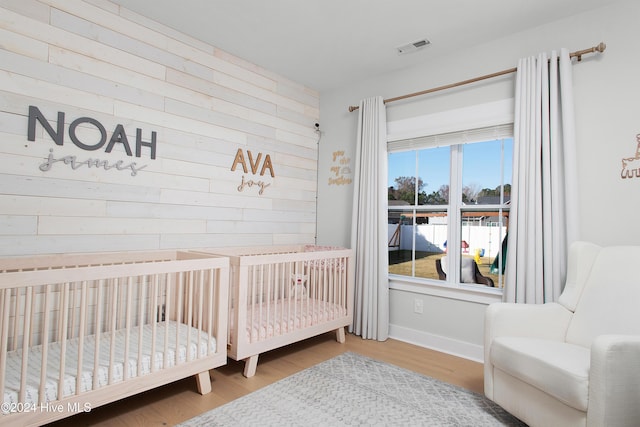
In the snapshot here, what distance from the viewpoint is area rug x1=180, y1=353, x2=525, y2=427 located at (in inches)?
71.2

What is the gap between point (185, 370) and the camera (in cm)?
195

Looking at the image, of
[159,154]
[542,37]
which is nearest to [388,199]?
[542,37]

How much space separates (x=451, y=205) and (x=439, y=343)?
1118 millimetres

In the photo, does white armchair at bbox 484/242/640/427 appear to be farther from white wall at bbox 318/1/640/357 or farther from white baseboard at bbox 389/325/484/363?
white baseboard at bbox 389/325/484/363

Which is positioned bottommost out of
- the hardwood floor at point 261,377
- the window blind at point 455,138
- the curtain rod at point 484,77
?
the hardwood floor at point 261,377

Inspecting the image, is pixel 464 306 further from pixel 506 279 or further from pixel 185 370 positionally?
pixel 185 370

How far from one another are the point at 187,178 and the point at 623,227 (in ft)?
9.38

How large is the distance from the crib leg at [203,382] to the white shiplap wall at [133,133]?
0.95 m

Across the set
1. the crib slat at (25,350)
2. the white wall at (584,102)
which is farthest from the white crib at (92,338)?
the white wall at (584,102)

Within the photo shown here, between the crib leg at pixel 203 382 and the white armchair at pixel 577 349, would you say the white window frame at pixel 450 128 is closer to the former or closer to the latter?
the white armchair at pixel 577 349

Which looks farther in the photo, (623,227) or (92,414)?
(623,227)

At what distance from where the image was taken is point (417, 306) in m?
3.06

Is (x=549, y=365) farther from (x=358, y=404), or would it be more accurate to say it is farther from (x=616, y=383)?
(x=358, y=404)

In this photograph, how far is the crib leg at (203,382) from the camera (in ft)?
6.75
